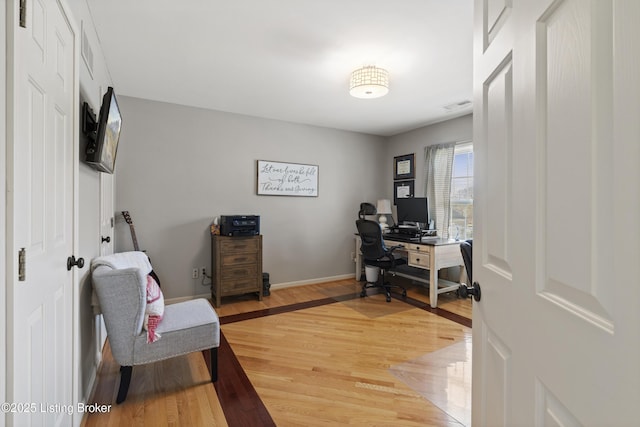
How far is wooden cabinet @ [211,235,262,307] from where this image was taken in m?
3.53

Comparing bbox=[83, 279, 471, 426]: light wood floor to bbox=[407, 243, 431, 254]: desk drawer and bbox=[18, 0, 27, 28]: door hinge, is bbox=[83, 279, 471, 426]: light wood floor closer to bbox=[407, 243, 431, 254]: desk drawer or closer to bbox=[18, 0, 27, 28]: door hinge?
bbox=[407, 243, 431, 254]: desk drawer

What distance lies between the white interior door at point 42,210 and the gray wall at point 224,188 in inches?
83.8

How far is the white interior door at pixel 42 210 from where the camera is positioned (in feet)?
2.95

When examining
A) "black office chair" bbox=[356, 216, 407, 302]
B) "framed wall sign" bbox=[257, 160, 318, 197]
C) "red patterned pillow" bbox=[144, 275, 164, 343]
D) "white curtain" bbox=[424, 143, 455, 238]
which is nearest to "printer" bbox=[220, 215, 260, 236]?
"framed wall sign" bbox=[257, 160, 318, 197]

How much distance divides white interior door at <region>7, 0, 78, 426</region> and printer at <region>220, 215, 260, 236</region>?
2.13 metres

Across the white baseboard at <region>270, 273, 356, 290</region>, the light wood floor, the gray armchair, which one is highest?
the gray armchair

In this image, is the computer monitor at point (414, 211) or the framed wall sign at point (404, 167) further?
the framed wall sign at point (404, 167)

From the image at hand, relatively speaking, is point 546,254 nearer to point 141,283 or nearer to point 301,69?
point 141,283

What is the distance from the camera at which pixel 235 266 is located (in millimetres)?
3615

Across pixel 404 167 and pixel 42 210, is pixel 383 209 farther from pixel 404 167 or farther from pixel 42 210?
pixel 42 210

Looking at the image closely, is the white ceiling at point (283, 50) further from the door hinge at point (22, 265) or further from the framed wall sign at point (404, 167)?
the door hinge at point (22, 265)

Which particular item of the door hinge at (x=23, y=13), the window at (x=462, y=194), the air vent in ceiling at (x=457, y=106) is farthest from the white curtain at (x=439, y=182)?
A: the door hinge at (x=23, y=13)

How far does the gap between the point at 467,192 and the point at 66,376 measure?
14.2ft

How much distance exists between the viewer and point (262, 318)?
3.18m
